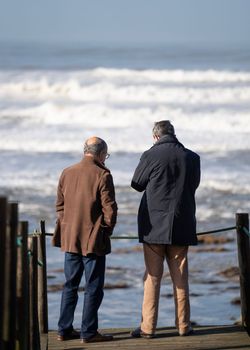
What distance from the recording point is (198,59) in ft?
281

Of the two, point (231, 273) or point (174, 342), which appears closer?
point (174, 342)

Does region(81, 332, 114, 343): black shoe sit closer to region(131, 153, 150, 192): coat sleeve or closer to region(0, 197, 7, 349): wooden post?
region(131, 153, 150, 192): coat sleeve

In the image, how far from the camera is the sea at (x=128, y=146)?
13.3 meters

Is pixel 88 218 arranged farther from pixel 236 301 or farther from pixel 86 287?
pixel 236 301

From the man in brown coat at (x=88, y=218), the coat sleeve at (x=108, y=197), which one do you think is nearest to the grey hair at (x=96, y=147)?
the man in brown coat at (x=88, y=218)

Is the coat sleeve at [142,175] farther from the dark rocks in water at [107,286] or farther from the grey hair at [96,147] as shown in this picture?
the dark rocks in water at [107,286]

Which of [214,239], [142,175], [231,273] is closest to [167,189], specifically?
[142,175]

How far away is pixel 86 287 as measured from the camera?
355 inches

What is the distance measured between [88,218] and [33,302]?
2.88 ft

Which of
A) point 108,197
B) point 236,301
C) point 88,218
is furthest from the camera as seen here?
point 236,301

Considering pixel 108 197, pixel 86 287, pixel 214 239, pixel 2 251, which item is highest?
pixel 214 239

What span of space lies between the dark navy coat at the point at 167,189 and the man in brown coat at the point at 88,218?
0.95ft

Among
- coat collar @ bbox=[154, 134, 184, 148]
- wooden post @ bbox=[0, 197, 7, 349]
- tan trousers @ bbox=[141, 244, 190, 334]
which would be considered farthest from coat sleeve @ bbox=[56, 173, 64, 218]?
wooden post @ bbox=[0, 197, 7, 349]

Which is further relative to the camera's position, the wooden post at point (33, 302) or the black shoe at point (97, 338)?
the black shoe at point (97, 338)
